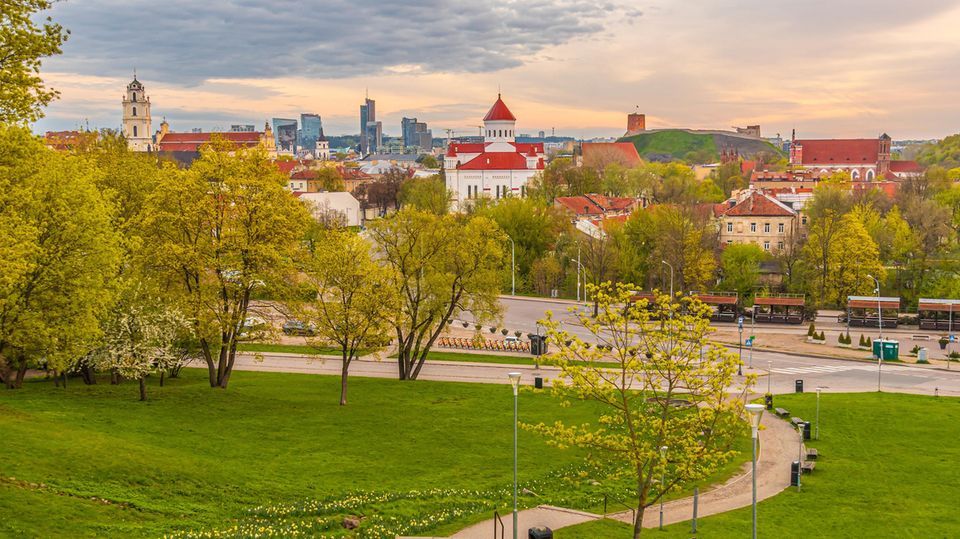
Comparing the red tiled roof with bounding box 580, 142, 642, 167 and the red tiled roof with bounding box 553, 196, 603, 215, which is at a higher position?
the red tiled roof with bounding box 580, 142, 642, 167

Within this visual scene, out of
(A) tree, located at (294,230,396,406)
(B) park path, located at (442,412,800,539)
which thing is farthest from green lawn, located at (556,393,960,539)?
(A) tree, located at (294,230,396,406)

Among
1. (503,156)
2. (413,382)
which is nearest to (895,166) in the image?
(503,156)

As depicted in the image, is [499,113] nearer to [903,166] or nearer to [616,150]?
[616,150]

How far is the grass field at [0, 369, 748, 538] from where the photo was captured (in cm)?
2170

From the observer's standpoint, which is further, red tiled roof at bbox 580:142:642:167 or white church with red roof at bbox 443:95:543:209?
red tiled roof at bbox 580:142:642:167

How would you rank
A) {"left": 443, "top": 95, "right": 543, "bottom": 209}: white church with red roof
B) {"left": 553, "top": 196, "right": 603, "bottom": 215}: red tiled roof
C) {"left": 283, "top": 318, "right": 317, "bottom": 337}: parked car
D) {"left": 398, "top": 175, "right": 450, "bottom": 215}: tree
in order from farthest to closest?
{"left": 443, "top": 95, "right": 543, "bottom": 209}: white church with red roof, {"left": 398, "top": 175, "right": 450, "bottom": 215}: tree, {"left": 553, "top": 196, "right": 603, "bottom": 215}: red tiled roof, {"left": 283, "top": 318, "right": 317, "bottom": 337}: parked car

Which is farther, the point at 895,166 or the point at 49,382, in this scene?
the point at 895,166

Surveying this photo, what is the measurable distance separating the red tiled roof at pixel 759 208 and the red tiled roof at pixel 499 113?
301ft

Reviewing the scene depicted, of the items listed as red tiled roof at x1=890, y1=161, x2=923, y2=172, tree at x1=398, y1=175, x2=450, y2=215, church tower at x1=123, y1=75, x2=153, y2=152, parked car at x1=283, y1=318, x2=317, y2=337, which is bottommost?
parked car at x1=283, y1=318, x2=317, y2=337

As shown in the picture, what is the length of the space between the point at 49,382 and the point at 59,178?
12.1 m

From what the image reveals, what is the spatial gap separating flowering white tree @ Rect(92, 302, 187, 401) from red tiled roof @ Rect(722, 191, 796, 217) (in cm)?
6263

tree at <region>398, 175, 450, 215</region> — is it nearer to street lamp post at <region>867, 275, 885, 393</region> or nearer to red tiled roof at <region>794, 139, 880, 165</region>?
street lamp post at <region>867, 275, 885, 393</region>

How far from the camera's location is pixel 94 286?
30.9 meters

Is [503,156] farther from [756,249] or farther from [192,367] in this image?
[192,367]
